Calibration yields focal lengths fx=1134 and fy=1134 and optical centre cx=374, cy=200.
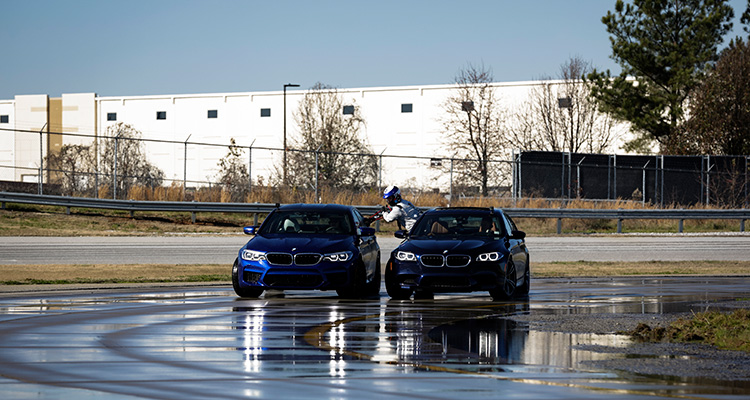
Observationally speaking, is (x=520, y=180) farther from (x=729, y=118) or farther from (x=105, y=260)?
(x=105, y=260)

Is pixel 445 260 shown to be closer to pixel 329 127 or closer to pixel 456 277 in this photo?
pixel 456 277

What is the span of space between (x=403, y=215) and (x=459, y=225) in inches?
64.1

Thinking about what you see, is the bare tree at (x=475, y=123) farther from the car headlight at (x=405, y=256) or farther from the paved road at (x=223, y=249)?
the car headlight at (x=405, y=256)

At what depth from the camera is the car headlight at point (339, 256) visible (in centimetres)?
1698

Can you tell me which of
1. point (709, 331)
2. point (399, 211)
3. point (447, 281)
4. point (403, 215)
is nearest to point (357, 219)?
point (399, 211)

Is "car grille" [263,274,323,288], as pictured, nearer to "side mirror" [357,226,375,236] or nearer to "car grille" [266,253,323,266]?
"car grille" [266,253,323,266]

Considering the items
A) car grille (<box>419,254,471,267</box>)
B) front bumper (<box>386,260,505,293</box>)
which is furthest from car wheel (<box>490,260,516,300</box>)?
car grille (<box>419,254,471,267</box>)

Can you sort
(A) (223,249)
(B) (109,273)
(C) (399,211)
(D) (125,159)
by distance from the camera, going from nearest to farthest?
(C) (399,211), (B) (109,273), (A) (223,249), (D) (125,159)

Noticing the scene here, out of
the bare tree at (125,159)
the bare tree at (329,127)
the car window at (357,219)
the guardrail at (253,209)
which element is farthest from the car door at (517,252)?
the bare tree at (329,127)

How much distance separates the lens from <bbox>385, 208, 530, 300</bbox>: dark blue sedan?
54.2 ft

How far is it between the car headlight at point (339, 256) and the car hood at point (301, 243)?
2.8 inches

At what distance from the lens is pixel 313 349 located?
34.3 feet

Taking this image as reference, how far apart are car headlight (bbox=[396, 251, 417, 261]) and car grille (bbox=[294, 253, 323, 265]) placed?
118 centimetres

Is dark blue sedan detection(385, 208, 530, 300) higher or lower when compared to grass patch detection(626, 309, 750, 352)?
higher
